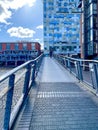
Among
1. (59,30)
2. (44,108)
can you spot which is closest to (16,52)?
(59,30)

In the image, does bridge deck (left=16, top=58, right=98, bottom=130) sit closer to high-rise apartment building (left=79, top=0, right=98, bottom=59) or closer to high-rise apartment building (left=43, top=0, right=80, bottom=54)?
high-rise apartment building (left=79, top=0, right=98, bottom=59)

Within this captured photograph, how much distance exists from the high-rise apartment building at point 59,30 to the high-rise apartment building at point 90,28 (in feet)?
153

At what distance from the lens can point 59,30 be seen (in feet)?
278

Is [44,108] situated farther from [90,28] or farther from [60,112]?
[90,28]

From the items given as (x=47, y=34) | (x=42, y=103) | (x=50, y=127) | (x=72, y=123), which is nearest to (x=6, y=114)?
(x=50, y=127)

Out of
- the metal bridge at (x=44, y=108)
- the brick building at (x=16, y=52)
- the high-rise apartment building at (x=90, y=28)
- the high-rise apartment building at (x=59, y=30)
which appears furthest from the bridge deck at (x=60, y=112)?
the high-rise apartment building at (x=59, y=30)

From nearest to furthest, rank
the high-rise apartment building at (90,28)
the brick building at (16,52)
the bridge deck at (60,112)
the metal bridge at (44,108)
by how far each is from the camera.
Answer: the metal bridge at (44,108)
the bridge deck at (60,112)
the high-rise apartment building at (90,28)
the brick building at (16,52)

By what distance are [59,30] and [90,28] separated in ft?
176

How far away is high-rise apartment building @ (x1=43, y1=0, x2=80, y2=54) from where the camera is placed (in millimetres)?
81238

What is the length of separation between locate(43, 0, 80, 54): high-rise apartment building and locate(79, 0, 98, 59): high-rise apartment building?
4667 centimetres

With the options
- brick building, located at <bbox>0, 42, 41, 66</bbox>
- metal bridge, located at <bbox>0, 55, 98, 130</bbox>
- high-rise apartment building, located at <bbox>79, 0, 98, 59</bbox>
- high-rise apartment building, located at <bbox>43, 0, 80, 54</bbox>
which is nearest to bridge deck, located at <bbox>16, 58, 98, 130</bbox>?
metal bridge, located at <bbox>0, 55, 98, 130</bbox>

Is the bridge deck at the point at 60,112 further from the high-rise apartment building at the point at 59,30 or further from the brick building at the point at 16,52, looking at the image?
the high-rise apartment building at the point at 59,30

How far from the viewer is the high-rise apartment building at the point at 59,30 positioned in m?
81.2

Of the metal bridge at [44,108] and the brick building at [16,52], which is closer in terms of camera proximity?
the metal bridge at [44,108]
